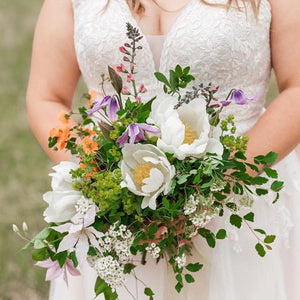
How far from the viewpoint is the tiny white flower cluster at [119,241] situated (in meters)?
1.54

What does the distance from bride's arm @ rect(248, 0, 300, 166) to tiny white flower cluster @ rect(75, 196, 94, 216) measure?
0.54 meters

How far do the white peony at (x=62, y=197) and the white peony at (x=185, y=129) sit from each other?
215 mm

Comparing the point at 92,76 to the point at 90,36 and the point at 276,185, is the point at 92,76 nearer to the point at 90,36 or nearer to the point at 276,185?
the point at 90,36

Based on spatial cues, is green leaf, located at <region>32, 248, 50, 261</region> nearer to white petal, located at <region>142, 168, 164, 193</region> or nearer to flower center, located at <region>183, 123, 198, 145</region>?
white petal, located at <region>142, 168, 164, 193</region>

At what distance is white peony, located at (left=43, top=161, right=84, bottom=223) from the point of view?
157 cm

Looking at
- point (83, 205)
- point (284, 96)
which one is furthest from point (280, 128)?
point (83, 205)

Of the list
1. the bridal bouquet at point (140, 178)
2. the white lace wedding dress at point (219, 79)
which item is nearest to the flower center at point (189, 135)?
the bridal bouquet at point (140, 178)

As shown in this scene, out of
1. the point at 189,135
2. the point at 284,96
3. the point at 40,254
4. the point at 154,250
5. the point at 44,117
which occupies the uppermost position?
the point at 189,135

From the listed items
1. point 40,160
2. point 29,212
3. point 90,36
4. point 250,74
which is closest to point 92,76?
point 90,36

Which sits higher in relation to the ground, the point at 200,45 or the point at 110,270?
the point at 200,45

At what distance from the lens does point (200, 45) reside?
203 centimetres

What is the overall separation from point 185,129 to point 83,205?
0.27 meters

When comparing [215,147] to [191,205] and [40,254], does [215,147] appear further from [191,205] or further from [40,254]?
[40,254]

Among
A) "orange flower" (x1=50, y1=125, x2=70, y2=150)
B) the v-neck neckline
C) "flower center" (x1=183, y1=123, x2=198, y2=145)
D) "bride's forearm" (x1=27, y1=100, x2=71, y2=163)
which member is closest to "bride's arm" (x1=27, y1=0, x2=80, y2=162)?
"bride's forearm" (x1=27, y1=100, x2=71, y2=163)
